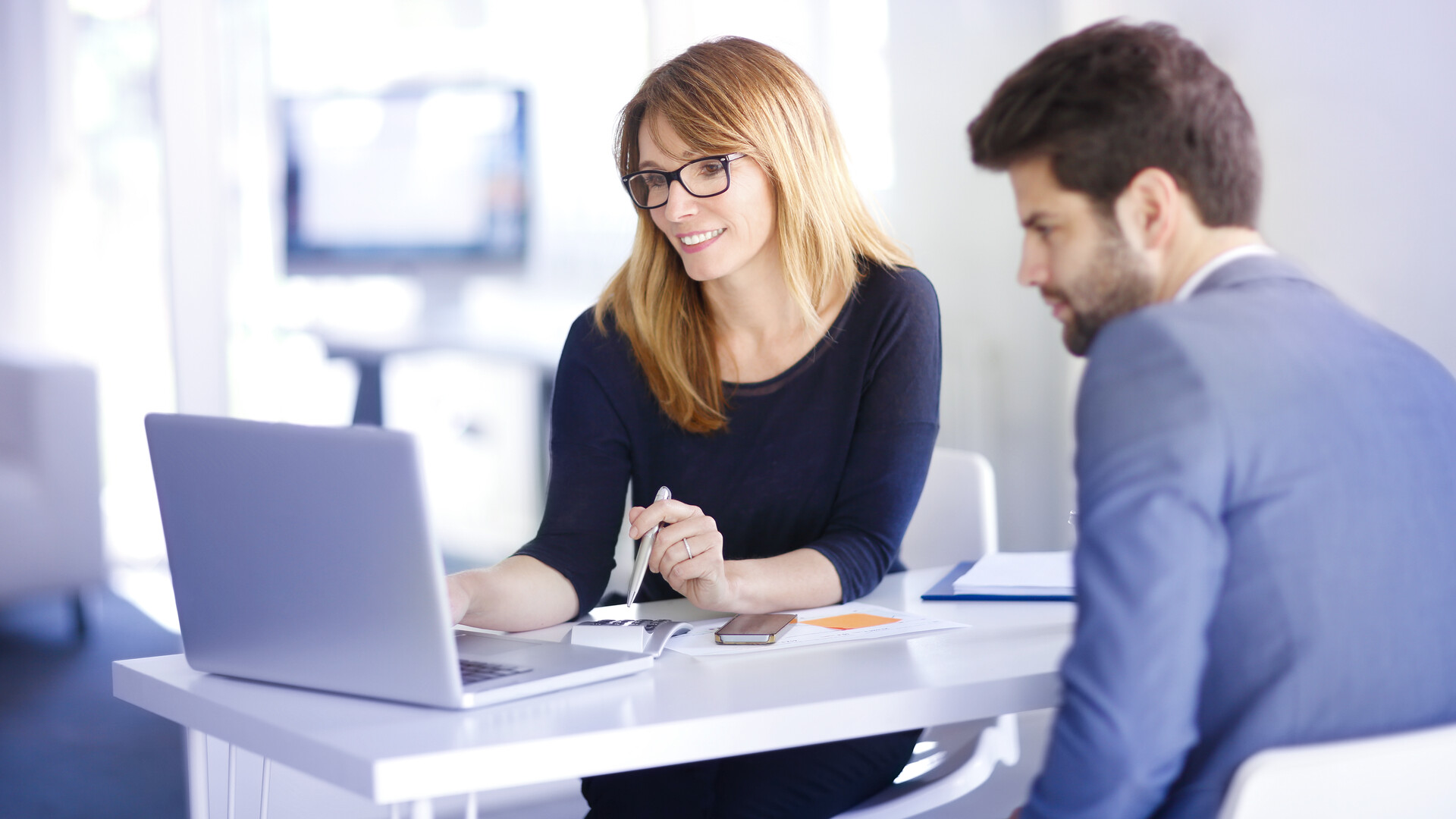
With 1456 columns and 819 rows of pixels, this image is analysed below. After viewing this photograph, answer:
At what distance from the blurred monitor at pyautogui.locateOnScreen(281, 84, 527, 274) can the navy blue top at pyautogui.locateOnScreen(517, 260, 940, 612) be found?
1.66 m

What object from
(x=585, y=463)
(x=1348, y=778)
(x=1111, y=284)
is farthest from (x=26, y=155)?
(x=1348, y=778)

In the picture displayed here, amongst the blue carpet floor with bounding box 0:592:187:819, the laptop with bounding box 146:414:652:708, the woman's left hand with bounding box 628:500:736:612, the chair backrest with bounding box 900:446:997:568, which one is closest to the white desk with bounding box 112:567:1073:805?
the laptop with bounding box 146:414:652:708

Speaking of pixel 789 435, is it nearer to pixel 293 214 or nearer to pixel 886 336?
pixel 886 336

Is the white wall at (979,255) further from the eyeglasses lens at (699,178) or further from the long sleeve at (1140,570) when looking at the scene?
the long sleeve at (1140,570)

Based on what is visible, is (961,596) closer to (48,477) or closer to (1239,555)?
(1239,555)

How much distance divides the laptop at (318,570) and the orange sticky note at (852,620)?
0.80 feet

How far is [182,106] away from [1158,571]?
2651mm

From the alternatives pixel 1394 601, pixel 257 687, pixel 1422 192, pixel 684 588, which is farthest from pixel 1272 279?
pixel 1422 192

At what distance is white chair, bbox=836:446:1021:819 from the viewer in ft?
4.63

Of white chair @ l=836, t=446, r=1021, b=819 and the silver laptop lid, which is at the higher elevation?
the silver laptop lid

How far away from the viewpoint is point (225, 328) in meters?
2.95

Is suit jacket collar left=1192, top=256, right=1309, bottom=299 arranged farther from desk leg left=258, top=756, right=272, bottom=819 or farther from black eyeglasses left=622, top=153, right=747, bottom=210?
desk leg left=258, top=756, right=272, bottom=819

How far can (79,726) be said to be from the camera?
8.84 feet

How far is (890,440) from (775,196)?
1.25 feet
